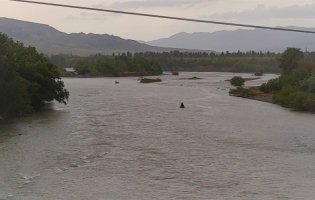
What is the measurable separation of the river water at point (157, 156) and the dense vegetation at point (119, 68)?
63535 mm

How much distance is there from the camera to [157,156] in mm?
18812


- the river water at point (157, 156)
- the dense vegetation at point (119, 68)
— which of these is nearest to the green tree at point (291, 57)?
the river water at point (157, 156)

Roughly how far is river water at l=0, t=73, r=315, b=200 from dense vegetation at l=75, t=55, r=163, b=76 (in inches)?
2501

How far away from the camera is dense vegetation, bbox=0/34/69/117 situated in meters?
28.7

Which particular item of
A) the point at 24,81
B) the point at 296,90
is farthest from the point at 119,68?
the point at 24,81

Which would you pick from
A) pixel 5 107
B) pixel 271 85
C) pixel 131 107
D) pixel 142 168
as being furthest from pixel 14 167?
pixel 271 85

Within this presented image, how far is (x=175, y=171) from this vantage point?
656 inches

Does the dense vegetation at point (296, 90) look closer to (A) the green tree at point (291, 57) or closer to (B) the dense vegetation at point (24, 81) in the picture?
(A) the green tree at point (291, 57)

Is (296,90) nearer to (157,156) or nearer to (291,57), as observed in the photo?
(291,57)

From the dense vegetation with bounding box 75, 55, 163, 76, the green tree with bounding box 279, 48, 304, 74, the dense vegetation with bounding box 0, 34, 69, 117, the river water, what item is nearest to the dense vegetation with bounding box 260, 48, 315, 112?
the green tree with bounding box 279, 48, 304, 74

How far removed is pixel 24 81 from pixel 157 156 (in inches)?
628

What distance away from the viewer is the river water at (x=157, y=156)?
1462 cm

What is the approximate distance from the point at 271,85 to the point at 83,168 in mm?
35875

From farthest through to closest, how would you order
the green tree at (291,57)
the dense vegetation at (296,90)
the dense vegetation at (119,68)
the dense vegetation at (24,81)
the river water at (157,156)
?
the dense vegetation at (119,68), the green tree at (291,57), the dense vegetation at (296,90), the dense vegetation at (24,81), the river water at (157,156)
